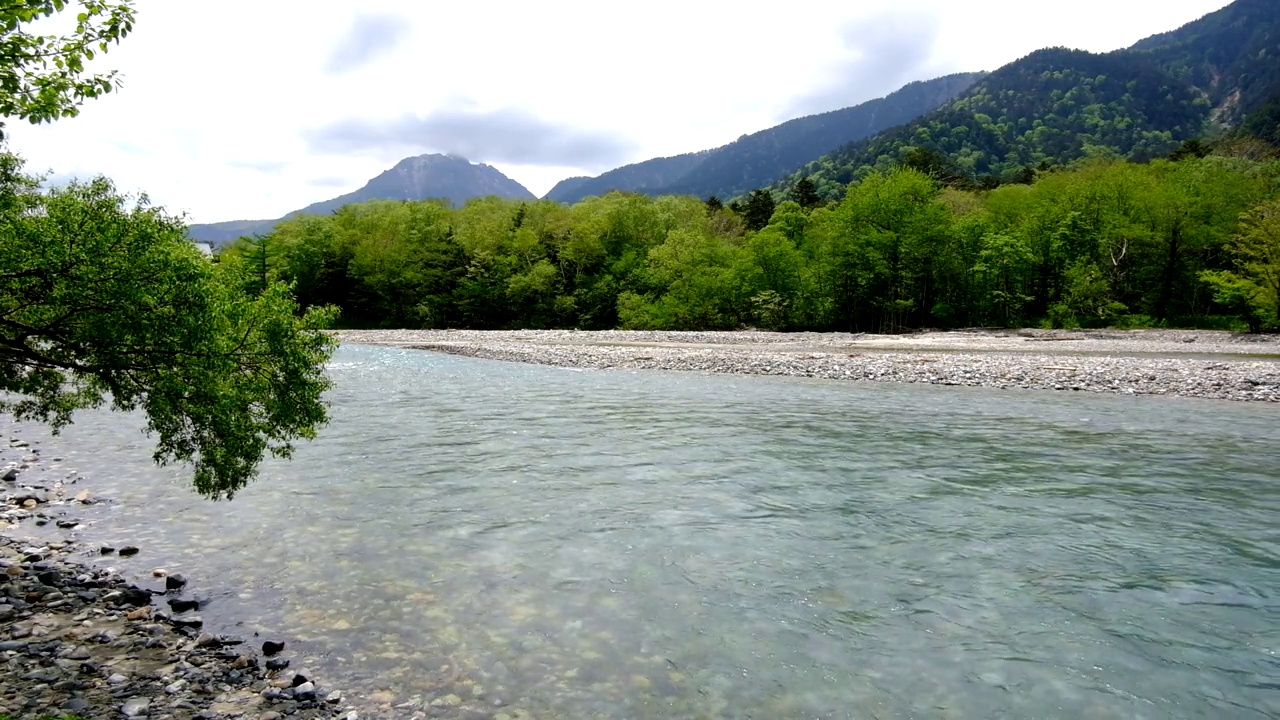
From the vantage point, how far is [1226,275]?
46.9m

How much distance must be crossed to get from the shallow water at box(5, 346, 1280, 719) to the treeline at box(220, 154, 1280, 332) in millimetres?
44711

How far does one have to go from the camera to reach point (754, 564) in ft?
31.2

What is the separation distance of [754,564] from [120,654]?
7321 mm

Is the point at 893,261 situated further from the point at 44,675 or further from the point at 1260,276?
the point at 44,675

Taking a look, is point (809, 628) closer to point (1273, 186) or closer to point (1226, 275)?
point (1226, 275)

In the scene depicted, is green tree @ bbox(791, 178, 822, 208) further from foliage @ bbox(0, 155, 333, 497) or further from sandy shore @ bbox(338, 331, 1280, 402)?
foliage @ bbox(0, 155, 333, 497)

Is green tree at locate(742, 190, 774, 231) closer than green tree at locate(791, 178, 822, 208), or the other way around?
green tree at locate(742, 190, 774, 231)

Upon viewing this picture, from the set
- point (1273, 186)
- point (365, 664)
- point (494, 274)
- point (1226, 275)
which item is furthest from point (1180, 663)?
point (494, 274)

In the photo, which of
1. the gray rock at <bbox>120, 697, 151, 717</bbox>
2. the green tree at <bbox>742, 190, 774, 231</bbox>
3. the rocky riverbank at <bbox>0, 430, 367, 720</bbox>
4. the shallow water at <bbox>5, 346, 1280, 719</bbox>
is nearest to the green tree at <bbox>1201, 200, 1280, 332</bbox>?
the shallow water at <bbox>5, 346, 1280, 719</bbox>

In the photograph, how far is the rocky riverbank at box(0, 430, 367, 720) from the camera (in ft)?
18.1

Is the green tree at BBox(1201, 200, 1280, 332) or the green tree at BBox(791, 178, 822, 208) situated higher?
the green tree at BBox(791, 178, 822, 208)

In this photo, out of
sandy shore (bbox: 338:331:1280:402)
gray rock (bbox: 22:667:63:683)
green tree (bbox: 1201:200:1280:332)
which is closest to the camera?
gray rock (bbox: 22:667:63:683)

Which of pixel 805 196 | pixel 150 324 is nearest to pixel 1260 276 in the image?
pixel 150 324

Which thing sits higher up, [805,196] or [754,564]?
[805,196]
